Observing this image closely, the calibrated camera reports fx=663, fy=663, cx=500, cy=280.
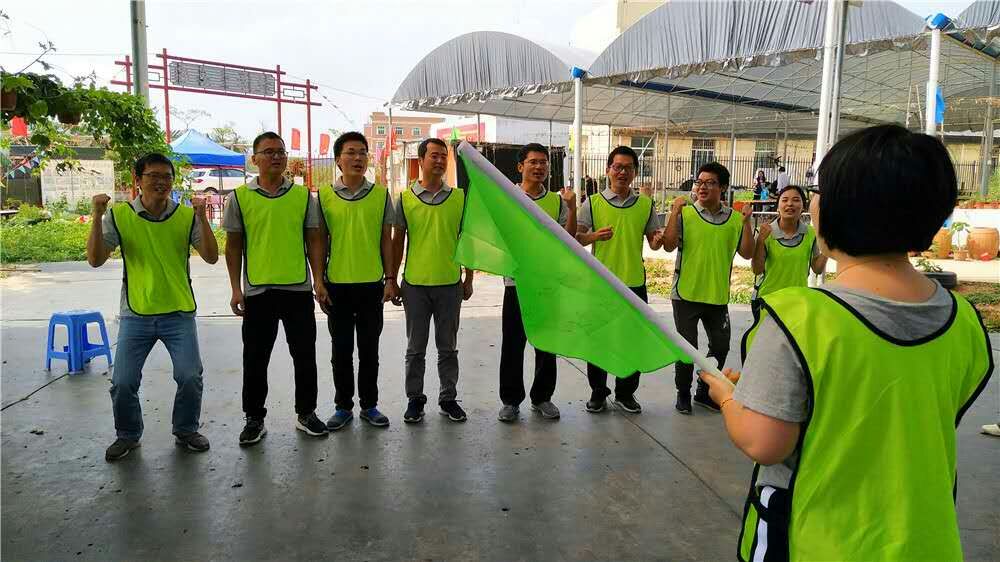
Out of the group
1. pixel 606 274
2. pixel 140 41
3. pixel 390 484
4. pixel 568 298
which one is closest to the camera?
pixel 606 274

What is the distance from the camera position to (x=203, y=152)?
15375 millimetres

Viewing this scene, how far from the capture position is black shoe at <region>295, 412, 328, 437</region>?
371 cm

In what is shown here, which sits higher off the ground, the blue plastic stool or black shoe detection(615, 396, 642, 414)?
the blue plastic stool

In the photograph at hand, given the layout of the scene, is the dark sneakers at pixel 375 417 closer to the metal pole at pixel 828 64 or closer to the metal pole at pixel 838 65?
the metal pole at pixel 828 64

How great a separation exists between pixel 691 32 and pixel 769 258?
653cm

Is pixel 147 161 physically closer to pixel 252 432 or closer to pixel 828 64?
pixel 252 432

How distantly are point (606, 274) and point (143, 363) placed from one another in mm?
2891

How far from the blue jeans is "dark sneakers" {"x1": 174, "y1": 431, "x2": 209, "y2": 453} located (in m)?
0.03

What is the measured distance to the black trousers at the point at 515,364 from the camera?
4.03 meters

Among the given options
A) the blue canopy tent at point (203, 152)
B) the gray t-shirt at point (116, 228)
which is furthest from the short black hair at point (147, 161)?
the blue canopy tent at point (203, 152)

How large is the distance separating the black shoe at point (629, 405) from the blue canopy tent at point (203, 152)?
44.5ft

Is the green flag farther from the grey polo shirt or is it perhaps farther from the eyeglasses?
the grey polo shirt

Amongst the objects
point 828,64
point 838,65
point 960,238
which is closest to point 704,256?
point 828,64

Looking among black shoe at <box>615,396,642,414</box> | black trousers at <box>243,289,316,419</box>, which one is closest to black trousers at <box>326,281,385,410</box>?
black trousers at <box>243,289,316,419</box>
